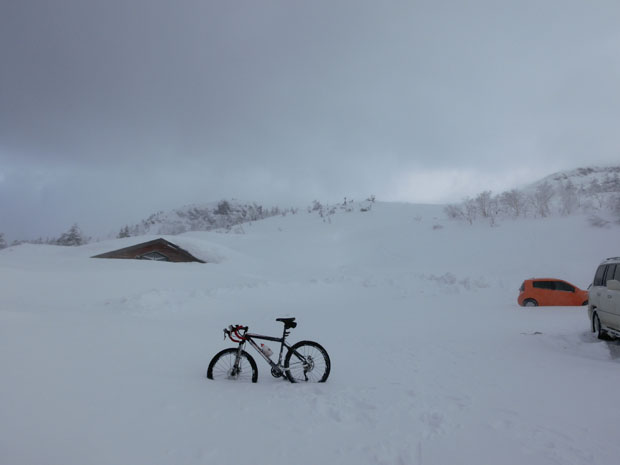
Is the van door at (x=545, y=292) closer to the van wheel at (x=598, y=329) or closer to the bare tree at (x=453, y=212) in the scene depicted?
the van wheel at (x=598, y=329)

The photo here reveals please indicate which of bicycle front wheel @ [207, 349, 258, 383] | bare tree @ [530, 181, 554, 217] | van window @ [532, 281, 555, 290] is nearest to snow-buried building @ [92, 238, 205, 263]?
bicycle front wheel @ [207, 349, 258, 383]

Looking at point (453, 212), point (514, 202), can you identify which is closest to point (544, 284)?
point (514, 202)

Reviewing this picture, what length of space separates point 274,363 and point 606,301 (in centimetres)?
859

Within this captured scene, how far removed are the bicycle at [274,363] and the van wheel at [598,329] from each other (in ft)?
26.0

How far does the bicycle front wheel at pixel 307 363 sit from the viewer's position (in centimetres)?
598

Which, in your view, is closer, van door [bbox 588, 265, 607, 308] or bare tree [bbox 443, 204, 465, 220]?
van door [bbox 588, 265, 607, 308]

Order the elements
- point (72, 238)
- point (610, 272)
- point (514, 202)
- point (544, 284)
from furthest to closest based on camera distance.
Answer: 1. point (72, 238)
2. point (514, 202)
3. point (544, 284)
4. point (610, 272)

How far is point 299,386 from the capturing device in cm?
568

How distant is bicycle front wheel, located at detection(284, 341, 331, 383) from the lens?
5.98 meters

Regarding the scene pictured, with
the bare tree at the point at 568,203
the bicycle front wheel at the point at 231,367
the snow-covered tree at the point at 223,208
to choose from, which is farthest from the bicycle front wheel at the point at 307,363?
the snow-covered tree at the point at 223,208

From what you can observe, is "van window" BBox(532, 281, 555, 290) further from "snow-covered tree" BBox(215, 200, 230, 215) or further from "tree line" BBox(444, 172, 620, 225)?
"snow-covered tree" BBox(215, 200, 230, 215)

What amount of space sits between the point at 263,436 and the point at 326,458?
33.9 inches

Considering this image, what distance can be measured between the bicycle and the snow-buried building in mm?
20455

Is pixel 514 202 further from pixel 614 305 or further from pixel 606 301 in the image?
pixel 614 305
